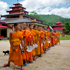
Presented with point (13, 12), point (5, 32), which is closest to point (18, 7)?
point (13, 12)

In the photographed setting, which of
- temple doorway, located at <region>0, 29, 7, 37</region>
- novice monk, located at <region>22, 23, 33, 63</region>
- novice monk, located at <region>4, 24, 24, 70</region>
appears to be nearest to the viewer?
novice monk, located at <region>4, 24, 24, 70</region>

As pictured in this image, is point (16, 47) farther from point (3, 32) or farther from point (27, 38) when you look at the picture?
point (3, 32)

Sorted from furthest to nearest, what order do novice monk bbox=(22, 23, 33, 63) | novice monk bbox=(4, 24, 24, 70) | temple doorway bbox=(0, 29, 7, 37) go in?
temple doorway bbox=(0, 29, 7, 37) < novice monk bbox=(22, 23, 33, 63) < novice monk bbox=(4, 24, 24, 70)

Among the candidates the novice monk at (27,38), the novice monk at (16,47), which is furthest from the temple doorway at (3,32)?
the novice monk at (16,47)

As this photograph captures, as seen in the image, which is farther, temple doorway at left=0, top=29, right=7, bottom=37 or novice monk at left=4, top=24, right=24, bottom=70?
temple doorway at left=0, top=29, right=7, bottom=37

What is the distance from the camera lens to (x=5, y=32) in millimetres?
22359

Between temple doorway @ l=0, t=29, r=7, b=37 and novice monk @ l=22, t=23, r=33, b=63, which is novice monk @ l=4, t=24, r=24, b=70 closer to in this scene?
novice monk @ l=22, t=23, r=33, b=63

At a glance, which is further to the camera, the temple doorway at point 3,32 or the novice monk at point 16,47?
the temple doorway at point 3,32

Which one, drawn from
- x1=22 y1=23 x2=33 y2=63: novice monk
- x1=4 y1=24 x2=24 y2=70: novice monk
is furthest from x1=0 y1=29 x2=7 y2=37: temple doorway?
x1=4 y1=24 x2=24 y2=70: novice monk

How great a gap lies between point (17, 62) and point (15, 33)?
995 mm

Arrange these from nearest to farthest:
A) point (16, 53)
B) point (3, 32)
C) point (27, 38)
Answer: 1. point (16, 53)
2. point (27, 38)
3. point (3, 32)

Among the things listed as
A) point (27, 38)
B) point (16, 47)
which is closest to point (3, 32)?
point (27, 38)

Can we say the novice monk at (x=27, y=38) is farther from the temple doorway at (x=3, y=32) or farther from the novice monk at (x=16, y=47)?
the temple doorway at (x=3, y=32)

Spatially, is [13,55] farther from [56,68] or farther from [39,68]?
[56,68]
